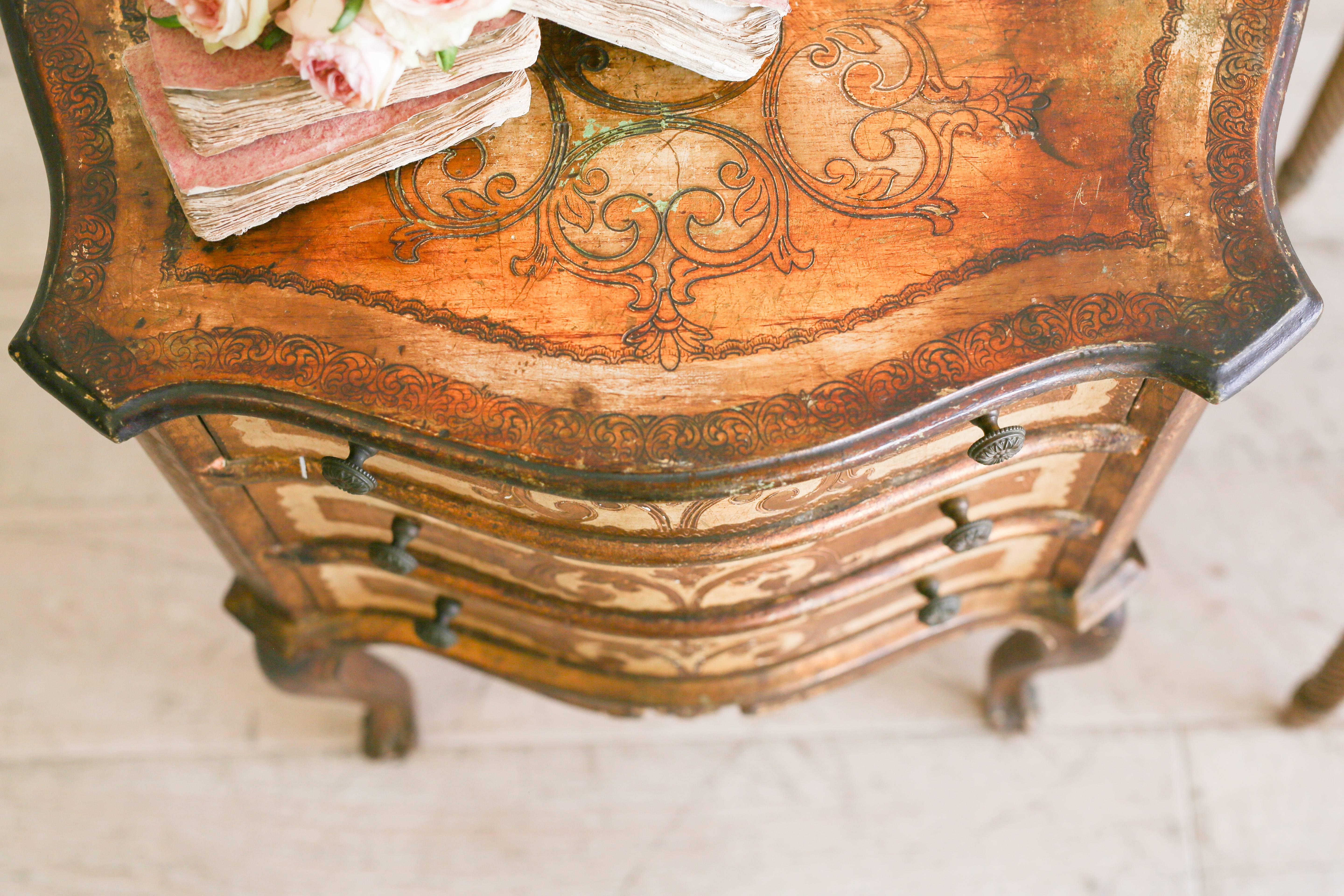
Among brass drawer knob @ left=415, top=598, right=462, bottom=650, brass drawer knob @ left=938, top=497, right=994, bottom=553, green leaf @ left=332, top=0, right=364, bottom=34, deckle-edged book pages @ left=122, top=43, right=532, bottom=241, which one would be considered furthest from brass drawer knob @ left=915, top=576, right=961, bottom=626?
green leaf @ left=332, top=0, right=364, bottom=34

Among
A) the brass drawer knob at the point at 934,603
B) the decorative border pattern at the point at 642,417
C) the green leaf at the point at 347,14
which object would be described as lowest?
the brass drawer knob at the point at 934,603

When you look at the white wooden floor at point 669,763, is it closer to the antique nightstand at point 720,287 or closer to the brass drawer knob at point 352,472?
the antique nightstand at point 720,287

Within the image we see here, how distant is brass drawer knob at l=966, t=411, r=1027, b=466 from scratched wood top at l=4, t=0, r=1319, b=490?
3 centimetres

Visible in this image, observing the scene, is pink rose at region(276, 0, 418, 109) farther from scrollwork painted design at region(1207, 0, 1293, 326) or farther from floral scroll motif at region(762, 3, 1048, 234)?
scrollwork painted design at region(1207, 0, 1293, 326)

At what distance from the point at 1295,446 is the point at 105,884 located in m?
1.47

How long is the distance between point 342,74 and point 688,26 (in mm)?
199

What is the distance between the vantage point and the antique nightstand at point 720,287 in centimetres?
57

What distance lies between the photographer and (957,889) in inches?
45.1

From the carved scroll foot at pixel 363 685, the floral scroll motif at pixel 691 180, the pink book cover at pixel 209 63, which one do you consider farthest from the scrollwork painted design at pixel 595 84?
the carved scroll foot at pixel 363 685

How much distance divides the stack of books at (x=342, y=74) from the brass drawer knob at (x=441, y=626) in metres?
0.33

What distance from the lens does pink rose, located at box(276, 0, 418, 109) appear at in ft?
1.62

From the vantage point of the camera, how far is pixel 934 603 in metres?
0.83

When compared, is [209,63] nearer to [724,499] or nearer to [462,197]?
[462,197]

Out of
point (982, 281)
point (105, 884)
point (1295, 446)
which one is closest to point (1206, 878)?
point (1295, 446)
